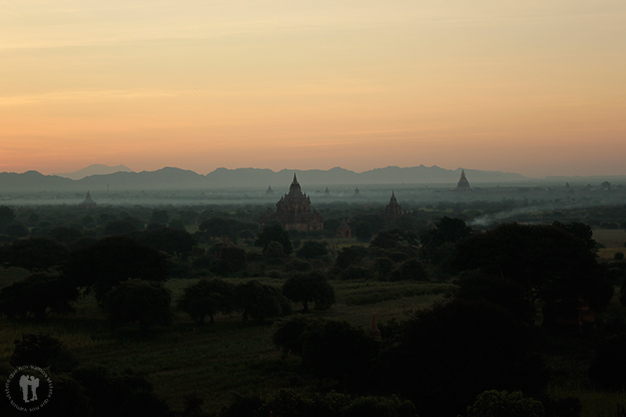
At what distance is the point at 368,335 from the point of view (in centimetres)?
2161

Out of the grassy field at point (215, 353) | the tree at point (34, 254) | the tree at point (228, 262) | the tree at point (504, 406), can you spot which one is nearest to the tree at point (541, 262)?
the grassy field at point (215, 353)

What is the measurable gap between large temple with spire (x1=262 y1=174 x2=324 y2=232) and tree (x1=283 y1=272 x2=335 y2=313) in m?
80.0

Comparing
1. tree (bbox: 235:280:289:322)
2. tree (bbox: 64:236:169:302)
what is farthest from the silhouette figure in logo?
tree (bbox: 64:236:169:302)

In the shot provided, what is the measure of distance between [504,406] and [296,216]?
107 meters

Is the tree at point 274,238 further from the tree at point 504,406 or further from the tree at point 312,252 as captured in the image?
the tree at point 504,406

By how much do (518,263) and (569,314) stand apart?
3490 millimetres

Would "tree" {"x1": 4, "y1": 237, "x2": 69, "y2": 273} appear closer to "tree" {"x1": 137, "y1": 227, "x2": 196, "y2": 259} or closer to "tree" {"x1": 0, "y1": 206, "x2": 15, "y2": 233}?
"tree" {"x1": 137, "y1": 227, "x2": 196, "y2": 259}

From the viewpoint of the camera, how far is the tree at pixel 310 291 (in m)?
36.5

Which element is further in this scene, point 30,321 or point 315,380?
point 30,321

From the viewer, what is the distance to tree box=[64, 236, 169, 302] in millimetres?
A: 35094

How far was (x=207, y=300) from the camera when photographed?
107 feet

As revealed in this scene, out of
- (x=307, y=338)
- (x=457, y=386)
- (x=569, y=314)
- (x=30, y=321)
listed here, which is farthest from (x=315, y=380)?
(x=30, y=321)

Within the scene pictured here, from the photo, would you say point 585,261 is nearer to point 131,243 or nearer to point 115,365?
point 115,365

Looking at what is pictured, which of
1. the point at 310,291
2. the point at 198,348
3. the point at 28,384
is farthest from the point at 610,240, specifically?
the point at 28,384
